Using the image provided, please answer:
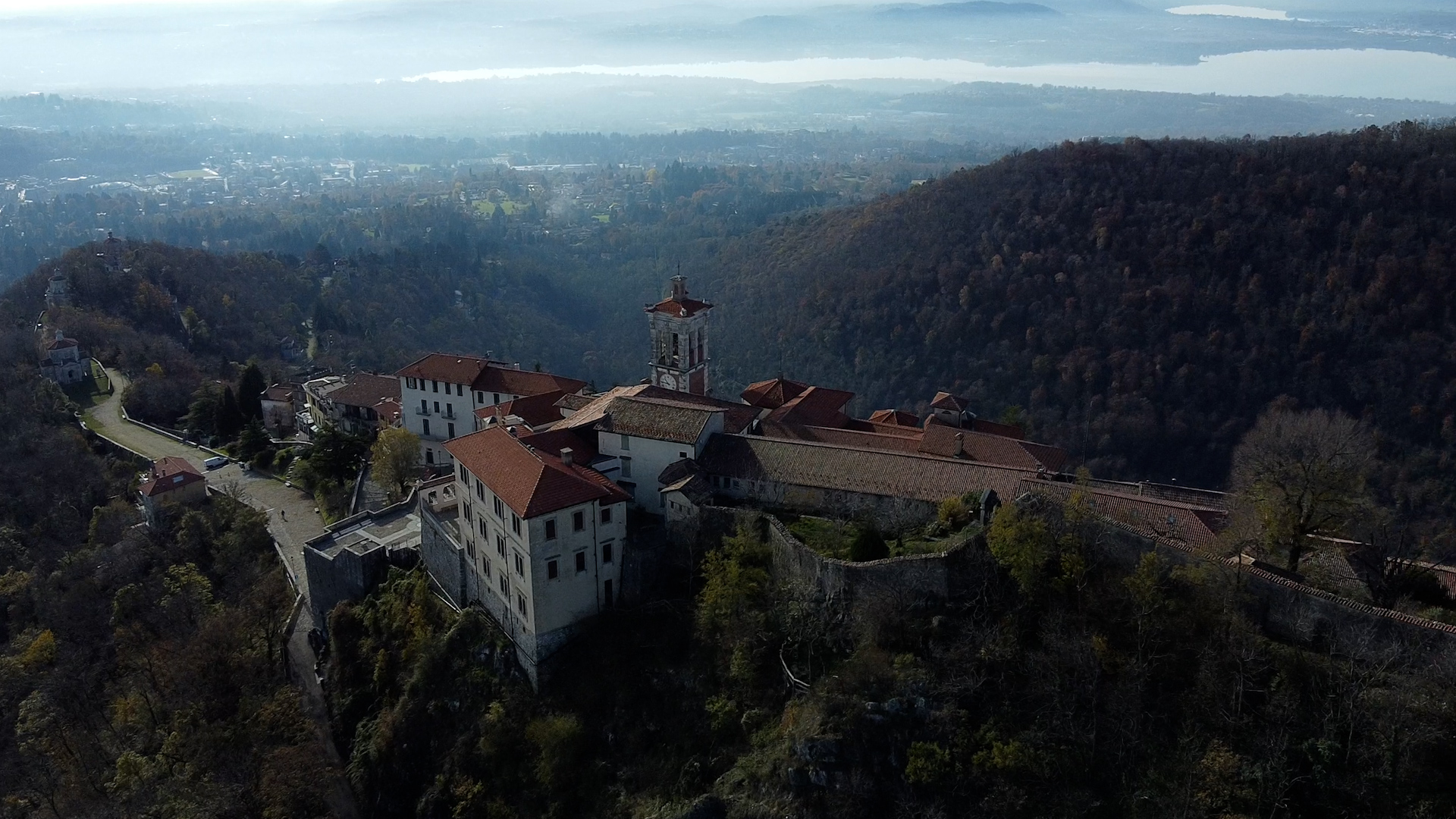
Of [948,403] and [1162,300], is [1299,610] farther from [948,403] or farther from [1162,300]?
[1162,300]

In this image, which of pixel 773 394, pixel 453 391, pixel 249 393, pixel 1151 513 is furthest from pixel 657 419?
pixel 249 393

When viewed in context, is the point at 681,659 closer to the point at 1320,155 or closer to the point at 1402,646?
the point at 1402,646

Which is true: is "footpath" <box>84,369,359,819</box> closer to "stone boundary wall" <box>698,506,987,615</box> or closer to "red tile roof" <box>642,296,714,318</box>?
"stone boundary wall" <box>698,506,987,615</box>

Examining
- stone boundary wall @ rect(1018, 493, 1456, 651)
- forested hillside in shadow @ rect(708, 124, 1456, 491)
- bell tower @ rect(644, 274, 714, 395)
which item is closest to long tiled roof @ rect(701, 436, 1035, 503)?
stone boundary wall @ rect(1018, 493, 1456, 651)

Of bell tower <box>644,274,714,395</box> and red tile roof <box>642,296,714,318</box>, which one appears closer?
red tile roof <box>642,296,714,318</box>

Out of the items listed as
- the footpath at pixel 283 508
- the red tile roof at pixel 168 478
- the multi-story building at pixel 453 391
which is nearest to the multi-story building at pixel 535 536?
the footpath at pixel 283 508

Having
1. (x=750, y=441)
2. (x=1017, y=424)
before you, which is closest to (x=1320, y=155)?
(x=1017, y=424)
